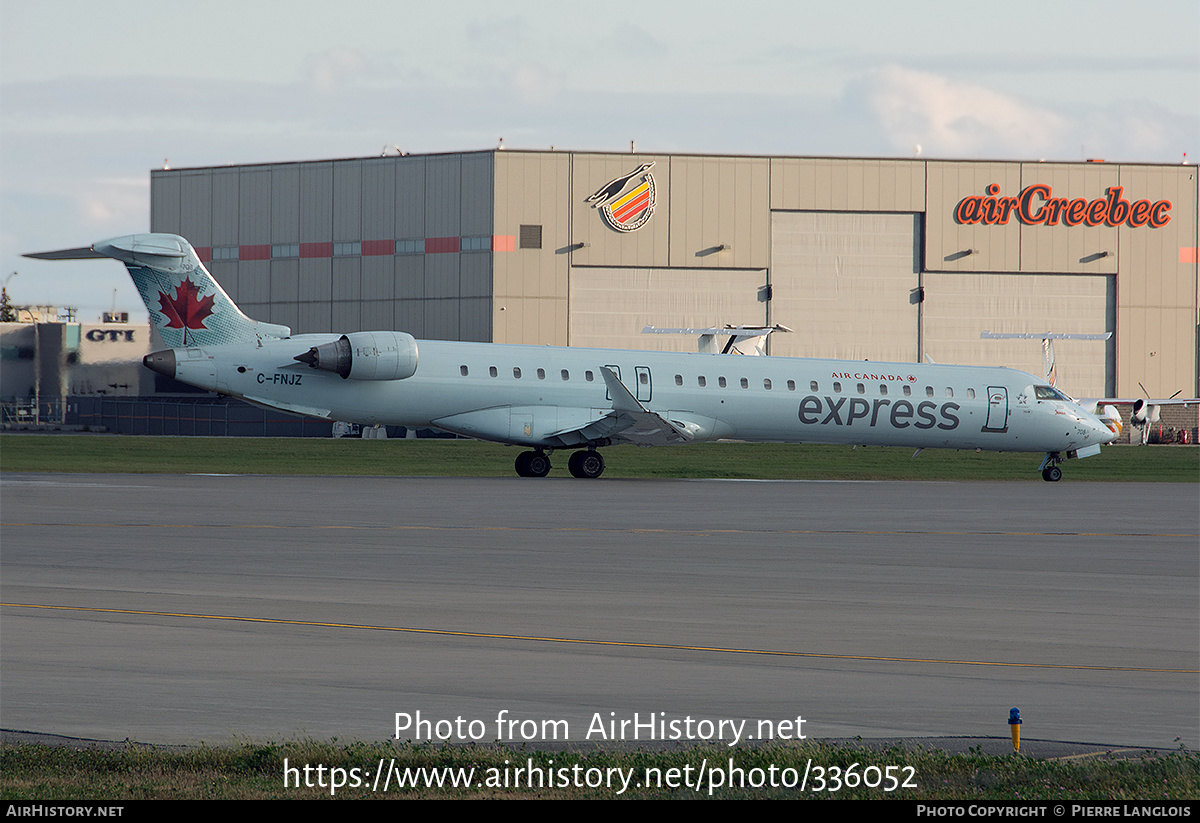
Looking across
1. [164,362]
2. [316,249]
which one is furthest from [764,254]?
[164,362]

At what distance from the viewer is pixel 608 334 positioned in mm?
63844

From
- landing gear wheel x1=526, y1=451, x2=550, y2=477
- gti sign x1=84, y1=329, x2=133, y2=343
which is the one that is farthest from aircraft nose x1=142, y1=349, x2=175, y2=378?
gti sign x1=84, y1=329, x2=133, y2=343

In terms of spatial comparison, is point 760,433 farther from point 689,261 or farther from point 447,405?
point 689,261

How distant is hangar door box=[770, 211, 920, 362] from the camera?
6538 cm

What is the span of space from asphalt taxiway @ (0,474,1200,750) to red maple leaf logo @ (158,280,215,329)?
364 inches

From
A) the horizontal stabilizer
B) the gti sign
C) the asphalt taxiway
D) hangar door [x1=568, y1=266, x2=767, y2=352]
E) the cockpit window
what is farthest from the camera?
the gti sign

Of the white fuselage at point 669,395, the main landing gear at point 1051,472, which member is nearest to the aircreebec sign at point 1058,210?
the white fuselage at point 669,395

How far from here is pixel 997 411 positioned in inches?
1371

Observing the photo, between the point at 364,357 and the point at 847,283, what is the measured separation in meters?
40.3

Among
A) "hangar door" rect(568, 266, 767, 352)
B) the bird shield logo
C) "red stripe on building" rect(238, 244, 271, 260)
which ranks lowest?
"hangar door" rect(568, 266, 767, 352)

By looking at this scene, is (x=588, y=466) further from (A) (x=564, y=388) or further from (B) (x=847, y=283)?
(B) (x=847, y=283)

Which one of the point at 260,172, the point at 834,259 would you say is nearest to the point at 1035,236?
the point at 834,259

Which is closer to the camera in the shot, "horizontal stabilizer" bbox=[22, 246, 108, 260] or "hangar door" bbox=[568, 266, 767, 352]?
"horizontal stabilizer" bbox=[22, 246, 108, 260]

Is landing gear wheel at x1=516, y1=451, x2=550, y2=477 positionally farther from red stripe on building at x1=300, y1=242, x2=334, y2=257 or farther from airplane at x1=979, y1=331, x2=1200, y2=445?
red stripe on building at x1=300, y1=242, x2=334, y2=257
